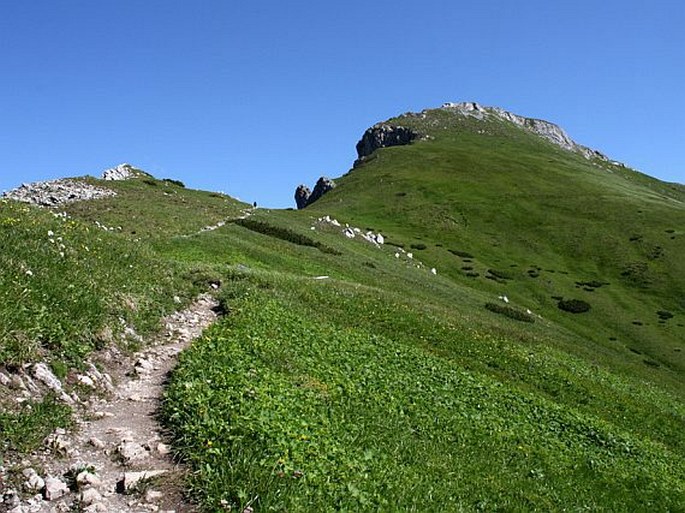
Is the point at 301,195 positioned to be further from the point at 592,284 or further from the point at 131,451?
the point at 131,451

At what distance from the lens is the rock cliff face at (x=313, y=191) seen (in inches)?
6211

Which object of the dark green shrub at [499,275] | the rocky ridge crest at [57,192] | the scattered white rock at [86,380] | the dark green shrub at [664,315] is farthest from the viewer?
the dark green shrub at [499,275]

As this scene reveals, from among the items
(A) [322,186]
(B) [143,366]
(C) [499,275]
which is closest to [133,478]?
(B) [143,366]

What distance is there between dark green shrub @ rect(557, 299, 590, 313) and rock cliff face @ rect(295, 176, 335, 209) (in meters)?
87.3

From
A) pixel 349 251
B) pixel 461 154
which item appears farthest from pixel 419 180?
pixel 349 251

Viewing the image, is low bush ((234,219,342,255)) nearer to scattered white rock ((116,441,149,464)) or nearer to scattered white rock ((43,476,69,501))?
scattered white rock ((116,441,149,464))

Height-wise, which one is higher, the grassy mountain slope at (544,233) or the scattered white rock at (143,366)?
the grassy mountain slope at (544,233)

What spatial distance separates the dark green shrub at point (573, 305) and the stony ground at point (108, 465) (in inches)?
2785

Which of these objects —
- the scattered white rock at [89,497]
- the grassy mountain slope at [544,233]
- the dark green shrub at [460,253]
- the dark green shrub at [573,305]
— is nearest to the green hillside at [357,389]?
the scattered white rock at [89,497]

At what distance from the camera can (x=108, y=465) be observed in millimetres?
9156

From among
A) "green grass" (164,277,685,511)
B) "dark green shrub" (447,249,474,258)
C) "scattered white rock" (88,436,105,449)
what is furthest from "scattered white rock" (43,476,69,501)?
"dark green shrub" (447,249,474,258)

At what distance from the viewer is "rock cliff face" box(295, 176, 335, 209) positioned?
158 metres

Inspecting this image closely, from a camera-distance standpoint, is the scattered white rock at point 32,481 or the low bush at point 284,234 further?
the low bush at point 284,234

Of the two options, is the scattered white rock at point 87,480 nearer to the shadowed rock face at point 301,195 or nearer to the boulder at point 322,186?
the boulder at point 322,186
